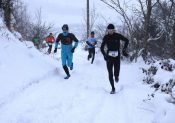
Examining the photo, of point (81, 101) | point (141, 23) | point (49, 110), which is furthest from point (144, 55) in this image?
point (49, 110)

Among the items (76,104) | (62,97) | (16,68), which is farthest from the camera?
(16,68)

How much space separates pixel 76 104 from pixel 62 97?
0.89 metres

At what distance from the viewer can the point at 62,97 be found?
30.9 ft

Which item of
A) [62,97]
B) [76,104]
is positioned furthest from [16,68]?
[76,104]

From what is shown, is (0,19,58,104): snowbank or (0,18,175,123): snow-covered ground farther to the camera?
(0,19,58,104): snowbank

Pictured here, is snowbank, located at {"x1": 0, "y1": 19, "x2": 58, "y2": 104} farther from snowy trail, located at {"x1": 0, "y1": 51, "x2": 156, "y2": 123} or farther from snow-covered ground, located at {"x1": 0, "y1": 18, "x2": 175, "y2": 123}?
snowy trail, located at {"x1": 0, "y1": 51, "x2": 156, "y2": 123}

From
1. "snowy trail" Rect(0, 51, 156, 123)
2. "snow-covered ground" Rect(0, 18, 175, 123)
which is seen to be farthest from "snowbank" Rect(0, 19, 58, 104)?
"snowy trail" Rect(0, 51, 156, 123)

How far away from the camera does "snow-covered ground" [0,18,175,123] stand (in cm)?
721

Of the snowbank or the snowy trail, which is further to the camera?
the snowbank

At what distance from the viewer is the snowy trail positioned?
284 inches

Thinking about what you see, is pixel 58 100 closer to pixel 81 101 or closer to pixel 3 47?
pixel 81 101

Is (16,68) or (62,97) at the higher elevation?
(16,68)

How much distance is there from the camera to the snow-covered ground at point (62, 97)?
23.7 ft

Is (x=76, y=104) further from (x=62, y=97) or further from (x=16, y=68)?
(x=16, y=68)
